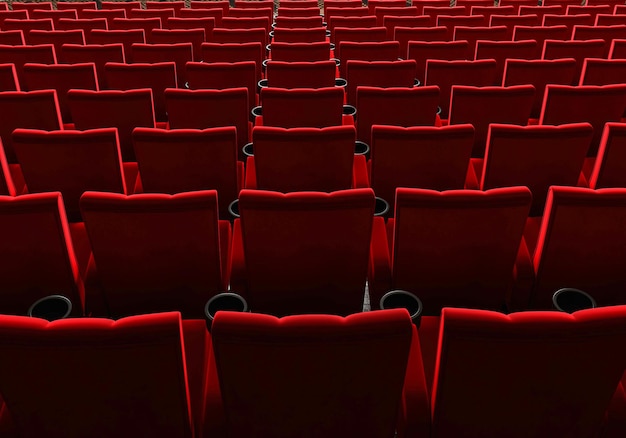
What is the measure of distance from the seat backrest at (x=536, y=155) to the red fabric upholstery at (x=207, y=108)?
291 mm

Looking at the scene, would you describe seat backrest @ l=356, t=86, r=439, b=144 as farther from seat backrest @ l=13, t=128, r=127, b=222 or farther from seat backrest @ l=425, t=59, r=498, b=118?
seat backrest @ l=13, t=128, r=127, b=222

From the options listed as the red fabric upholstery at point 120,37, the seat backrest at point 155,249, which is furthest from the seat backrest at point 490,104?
the red fabric upholstery at point 120,37

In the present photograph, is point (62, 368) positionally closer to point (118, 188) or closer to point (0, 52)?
point (118, 188)

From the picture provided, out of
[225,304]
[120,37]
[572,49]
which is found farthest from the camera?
[120,37]

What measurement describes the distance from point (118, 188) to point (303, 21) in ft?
2.58

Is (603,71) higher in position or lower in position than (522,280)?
higher

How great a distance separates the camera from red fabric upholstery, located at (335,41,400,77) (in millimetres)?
888

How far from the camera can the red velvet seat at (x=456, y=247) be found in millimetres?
409


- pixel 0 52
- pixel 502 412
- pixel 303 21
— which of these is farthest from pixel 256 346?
pixel 303 21

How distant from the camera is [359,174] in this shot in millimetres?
597

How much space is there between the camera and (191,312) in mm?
475

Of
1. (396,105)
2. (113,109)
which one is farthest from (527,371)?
(113,109)

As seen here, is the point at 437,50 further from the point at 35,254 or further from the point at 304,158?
the point at 35,254

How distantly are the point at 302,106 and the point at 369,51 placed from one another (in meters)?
0.30
